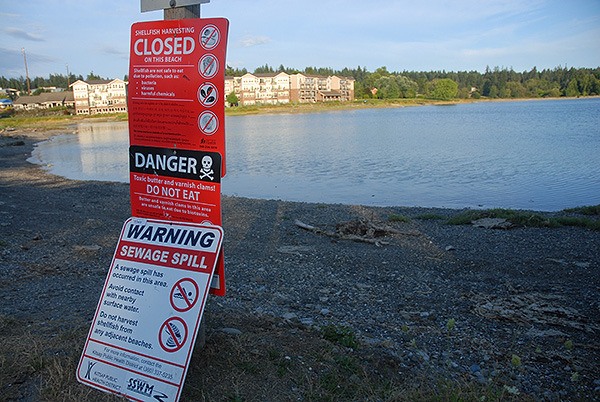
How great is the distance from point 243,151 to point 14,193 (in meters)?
25.9

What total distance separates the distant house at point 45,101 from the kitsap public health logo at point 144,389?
141 metres

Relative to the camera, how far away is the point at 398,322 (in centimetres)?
589

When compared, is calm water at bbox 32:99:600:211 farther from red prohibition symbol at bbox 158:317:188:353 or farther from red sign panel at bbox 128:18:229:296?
red prohibition symbol at bbox 158:317:188:353

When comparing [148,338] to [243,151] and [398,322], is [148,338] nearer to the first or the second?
[398,322]

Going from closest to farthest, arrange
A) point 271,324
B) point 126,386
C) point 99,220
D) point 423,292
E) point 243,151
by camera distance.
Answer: point 126,386 → point 271,324 → point 423,292 → point 99,220 → point 243,151

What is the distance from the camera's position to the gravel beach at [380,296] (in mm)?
4387

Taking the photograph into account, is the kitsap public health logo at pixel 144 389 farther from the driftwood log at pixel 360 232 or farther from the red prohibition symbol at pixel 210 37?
the driftwood log at pixel 360 232

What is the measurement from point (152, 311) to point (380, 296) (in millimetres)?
4190

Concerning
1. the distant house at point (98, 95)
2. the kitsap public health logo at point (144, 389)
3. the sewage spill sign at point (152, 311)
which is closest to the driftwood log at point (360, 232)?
the sewage spill sign at point (152, 311)

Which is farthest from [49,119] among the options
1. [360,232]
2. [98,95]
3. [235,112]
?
[360,232]

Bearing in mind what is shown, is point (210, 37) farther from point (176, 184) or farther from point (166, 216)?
point (166, 216)

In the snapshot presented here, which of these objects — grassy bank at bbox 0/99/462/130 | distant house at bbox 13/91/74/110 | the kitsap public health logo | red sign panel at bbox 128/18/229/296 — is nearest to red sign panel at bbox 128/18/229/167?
red sign panel at bbox 128/18/229/296

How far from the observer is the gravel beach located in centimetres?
439

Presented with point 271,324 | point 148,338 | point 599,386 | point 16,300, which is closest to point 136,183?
point 148,338
